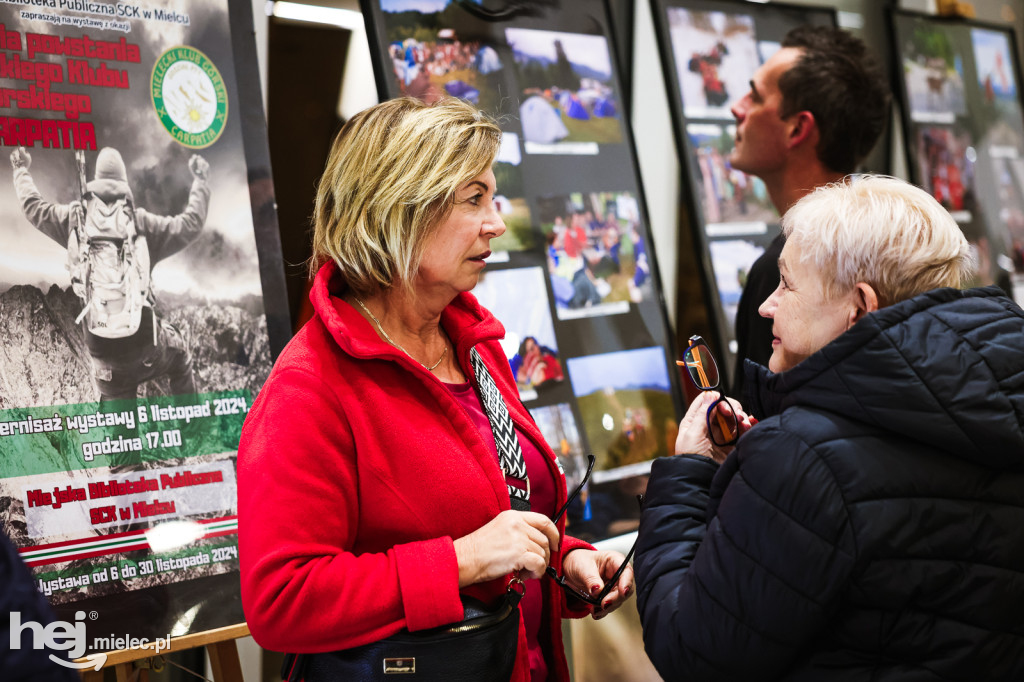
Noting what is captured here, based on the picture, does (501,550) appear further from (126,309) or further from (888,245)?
(126,309)

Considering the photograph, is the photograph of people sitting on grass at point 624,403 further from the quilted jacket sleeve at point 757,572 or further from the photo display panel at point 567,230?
the quilted jacket sleeve at point 757,572

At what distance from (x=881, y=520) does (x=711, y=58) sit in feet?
9.88

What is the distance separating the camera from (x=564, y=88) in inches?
129

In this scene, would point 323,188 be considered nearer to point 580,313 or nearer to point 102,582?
point 102,582

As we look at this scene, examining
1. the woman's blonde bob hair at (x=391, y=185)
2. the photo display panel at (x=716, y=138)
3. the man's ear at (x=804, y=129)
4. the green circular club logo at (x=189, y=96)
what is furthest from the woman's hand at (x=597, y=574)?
the photo display panel at (x=716, y=138)

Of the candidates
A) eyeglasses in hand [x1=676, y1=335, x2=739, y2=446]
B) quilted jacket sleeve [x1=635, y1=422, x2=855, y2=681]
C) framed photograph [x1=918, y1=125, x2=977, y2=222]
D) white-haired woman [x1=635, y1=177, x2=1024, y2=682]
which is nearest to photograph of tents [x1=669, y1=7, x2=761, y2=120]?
framed photograph [x1=918, y1=125, x2=977, y2=222]

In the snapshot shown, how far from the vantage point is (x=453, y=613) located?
1.45m

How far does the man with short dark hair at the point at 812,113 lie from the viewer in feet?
9.25

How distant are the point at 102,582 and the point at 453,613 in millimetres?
1103

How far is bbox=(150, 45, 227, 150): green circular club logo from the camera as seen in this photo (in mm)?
2285

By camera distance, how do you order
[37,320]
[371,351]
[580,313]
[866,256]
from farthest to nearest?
[580,313] < [37,320] < [371,351] < [866,256]

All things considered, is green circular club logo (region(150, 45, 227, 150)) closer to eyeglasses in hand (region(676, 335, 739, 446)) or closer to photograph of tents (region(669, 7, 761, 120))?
eyeglasses in hand (region(676, 335, 739, 446))

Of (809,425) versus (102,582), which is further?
(102,582)

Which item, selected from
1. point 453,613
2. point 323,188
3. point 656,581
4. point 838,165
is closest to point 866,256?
point 656,581
